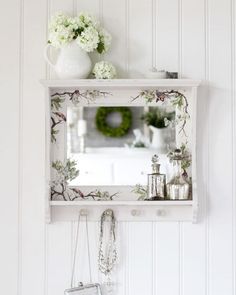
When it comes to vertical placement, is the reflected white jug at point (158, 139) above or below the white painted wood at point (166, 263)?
above

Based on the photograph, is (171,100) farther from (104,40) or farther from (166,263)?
(166,263)

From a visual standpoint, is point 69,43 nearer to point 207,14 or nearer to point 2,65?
point 2,65

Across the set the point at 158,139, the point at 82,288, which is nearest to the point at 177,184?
the point at 158,139

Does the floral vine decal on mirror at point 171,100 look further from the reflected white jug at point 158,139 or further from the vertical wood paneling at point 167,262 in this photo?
the vertical wood paneling at point 167,262

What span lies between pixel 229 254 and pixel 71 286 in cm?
69

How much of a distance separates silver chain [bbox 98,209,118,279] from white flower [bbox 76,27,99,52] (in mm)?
685

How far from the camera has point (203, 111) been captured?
6.44 feet

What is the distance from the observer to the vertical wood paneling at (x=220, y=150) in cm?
195

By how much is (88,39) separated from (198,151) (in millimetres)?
660

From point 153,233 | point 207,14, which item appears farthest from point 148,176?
point 207,14

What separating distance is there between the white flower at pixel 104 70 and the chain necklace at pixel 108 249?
0.56 m

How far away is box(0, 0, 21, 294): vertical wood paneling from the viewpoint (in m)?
1.95

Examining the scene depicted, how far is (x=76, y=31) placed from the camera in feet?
6.10

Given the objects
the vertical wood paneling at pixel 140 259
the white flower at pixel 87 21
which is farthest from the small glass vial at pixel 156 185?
the white flower at pixel 87 21
